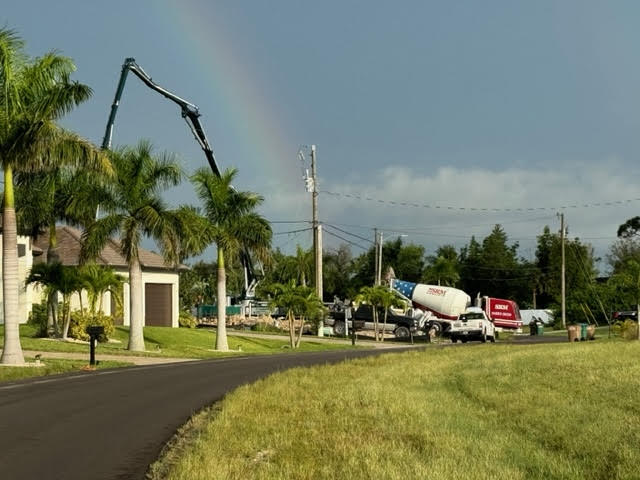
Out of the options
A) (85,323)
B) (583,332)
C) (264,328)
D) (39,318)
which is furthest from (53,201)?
(264,328)

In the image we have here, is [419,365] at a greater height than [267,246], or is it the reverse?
[267,246]

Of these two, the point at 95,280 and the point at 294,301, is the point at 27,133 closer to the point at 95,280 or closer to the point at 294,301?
the point at 95,280

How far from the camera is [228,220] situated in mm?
39906

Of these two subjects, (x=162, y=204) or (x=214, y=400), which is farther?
(x=162, y=204)

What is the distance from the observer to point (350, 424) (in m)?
12.3

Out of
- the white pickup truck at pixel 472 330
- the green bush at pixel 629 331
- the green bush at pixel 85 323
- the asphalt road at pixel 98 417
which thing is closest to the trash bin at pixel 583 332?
the green bush at pixel 629 331

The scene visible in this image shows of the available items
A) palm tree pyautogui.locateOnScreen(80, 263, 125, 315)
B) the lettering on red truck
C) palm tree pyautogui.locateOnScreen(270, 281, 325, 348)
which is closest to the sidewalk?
palm tree pyautogui.locateOnScreen(80, 263, 125, 315)

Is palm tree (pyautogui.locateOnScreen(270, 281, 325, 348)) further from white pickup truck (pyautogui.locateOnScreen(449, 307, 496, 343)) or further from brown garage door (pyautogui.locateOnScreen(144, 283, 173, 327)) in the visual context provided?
brown garage door (pyautogui.locateOnScreen(144, 283, 173, 327))

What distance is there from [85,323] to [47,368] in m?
16.2

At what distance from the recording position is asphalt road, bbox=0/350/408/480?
982cm

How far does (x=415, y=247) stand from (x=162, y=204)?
266 ft

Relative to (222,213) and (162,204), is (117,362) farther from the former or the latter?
(222,213)

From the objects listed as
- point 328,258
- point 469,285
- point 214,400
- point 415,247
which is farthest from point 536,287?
point 214,400

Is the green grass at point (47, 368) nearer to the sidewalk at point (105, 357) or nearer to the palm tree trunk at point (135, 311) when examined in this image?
the sidewalk at point (105, 357)
